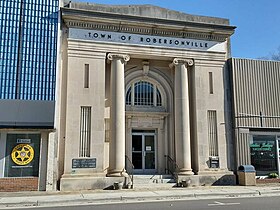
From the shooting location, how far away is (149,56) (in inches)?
693

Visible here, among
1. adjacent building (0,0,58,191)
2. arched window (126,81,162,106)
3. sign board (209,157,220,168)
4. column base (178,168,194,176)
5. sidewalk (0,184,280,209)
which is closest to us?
sidewalk (0,184,280,209)

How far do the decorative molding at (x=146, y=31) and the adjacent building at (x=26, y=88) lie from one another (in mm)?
1394

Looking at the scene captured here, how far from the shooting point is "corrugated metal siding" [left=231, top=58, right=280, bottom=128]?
59.1ft

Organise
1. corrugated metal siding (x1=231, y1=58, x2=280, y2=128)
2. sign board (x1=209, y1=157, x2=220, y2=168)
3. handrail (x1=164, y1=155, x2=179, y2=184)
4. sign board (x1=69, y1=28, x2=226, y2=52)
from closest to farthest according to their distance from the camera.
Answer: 1. sign board (x1=69, y1=28, x2=226, y2=52)
2. handrail (x1=164, y1=155, x2=179, y2=184)
3. sign board (x1=209, y1=157, x2=220, y2=168)
4. corrugated metal siding (x1=231, y1=58, x2=280, y2=128)

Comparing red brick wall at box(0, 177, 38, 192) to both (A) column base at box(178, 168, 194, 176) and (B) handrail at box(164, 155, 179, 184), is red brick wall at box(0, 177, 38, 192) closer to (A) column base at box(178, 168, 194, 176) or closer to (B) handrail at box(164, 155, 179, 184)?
(B) handrail at box(164, 155, 179, 184)

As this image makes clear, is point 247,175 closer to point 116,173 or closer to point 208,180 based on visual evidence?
point 208,180

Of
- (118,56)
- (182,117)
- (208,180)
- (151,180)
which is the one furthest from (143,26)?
(208,180)

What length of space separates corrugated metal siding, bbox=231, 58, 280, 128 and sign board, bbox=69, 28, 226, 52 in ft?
5.98

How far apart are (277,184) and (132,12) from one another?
43.7 ft

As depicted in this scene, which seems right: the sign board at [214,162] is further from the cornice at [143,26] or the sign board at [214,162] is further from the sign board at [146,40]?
the cornice at [143,26]

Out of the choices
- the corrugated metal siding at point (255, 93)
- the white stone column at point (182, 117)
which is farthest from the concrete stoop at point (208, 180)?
the corrugated metal siding at point (255, 93)

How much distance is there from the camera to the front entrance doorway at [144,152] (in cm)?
1778

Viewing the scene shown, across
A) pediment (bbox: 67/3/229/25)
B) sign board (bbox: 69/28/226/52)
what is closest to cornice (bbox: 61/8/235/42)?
sign board (bbox: 69/28/226/52)

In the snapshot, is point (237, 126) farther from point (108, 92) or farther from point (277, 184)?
point (108, 92)
